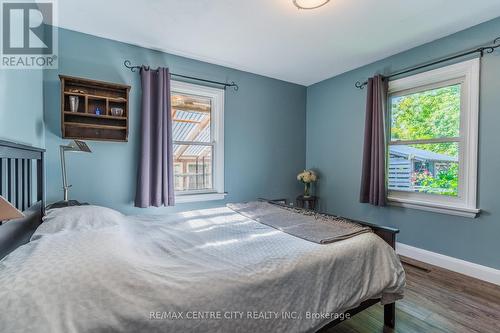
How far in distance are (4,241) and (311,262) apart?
1466mm

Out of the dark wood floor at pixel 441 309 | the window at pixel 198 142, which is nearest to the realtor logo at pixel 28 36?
the window at pixel 198 142

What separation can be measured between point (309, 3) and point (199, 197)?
96.5 inches

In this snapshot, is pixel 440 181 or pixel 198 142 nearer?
pixel 440 181

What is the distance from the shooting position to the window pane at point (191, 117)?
10.3 feet

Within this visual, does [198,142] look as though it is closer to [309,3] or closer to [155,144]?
[155,144]

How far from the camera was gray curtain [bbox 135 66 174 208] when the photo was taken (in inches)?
104

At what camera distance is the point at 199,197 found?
10.3 ft

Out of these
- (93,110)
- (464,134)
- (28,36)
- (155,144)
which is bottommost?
(155,144)

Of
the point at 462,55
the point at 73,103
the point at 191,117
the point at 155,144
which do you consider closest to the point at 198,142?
the point at 191,117

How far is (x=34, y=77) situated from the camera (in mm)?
1991

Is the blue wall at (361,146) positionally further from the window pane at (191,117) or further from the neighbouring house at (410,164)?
the window pane at (191,117)

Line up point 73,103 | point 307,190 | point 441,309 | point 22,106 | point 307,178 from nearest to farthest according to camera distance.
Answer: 1. point 22,106
2. point 441,309
3. point 73,103
4. point 307,178
5. point 307,190

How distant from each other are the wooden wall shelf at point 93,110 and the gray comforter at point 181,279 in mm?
1227

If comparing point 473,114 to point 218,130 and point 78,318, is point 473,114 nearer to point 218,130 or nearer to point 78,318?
point 218,130
